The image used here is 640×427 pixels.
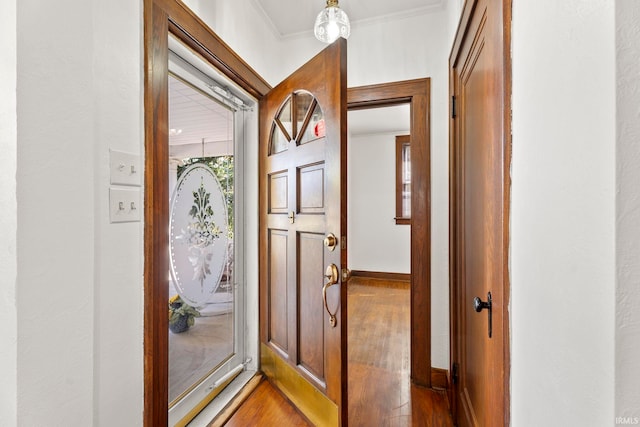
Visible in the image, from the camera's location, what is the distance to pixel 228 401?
1.77 meters

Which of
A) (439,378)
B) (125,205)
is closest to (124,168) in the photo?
(125,205)

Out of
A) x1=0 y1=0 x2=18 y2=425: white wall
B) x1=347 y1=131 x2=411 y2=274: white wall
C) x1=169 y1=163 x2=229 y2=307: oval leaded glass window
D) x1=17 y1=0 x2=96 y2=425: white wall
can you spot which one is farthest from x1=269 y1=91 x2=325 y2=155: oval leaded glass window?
x1=347 y1=131 x2=411 y2=274: white wall

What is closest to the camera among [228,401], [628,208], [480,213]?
[628,208]

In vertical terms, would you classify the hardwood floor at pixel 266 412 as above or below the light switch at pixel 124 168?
below

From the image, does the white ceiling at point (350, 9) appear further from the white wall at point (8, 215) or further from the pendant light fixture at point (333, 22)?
the white wall at point (8, 215)

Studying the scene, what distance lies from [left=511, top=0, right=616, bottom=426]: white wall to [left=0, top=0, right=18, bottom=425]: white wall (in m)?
1.20

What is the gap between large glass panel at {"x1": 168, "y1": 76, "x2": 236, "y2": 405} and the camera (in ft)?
5.10

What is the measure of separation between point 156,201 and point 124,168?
166mm

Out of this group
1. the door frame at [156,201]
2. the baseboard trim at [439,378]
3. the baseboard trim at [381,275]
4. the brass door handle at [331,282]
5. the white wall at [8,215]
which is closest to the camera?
the white wall at [8,215]

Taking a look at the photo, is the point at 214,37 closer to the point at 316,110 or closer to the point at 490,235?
the point at 316,110

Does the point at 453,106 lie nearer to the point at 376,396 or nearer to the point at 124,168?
the point at 124,168

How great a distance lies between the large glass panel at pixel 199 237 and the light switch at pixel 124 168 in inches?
18.2

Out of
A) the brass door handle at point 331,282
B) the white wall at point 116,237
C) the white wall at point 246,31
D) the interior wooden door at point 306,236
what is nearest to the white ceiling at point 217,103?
the white wall at point 246,31

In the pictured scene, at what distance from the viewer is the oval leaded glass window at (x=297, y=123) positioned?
5.18 feet
